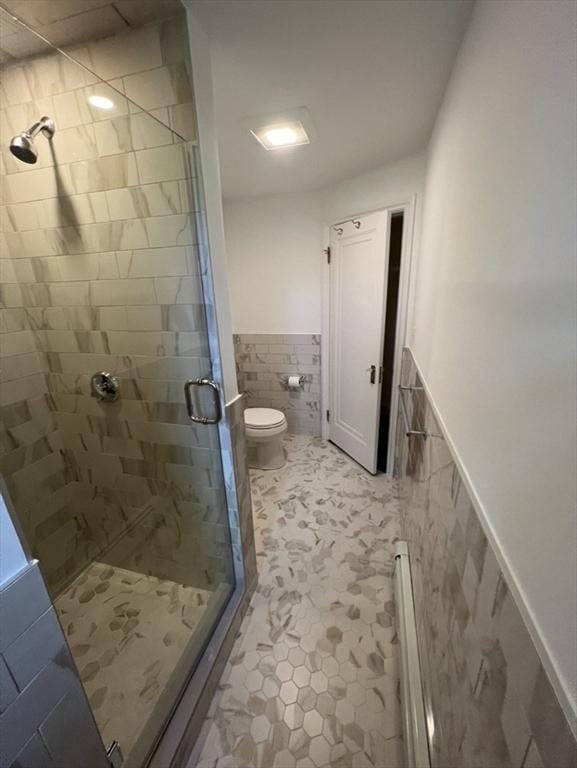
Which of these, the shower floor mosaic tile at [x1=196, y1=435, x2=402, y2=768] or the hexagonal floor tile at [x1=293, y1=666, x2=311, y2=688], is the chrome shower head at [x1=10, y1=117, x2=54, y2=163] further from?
the hexagonal floor tile at [x1=293, y1=666, x2=311, y2=688]

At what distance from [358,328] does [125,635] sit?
2237 mm

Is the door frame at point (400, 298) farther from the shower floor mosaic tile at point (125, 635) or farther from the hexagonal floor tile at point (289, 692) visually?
the shower floor mosaic tile at point (125, 635)

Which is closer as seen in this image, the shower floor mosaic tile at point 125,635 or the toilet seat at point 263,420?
the shower floor mosaic tile at point 125,635

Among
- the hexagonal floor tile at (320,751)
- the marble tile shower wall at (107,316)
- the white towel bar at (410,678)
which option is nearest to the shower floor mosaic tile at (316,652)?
the hexagonal floor tile at (320,751)

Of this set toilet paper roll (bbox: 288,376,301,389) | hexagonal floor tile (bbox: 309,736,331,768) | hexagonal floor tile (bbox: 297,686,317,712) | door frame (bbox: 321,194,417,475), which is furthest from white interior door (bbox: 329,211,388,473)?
hexagonal floor tile (bbox: 309,736,331,768)

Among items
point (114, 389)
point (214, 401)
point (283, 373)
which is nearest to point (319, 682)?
point (214, 401)

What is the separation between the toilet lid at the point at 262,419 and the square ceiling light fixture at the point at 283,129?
5.85ft

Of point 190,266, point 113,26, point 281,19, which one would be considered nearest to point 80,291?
point 190,266

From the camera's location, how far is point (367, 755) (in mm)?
990

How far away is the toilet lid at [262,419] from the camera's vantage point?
2463 mm

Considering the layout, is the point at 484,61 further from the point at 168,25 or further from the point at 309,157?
the point at 309,157

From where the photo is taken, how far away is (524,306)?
0.52m

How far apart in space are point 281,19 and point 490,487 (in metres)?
1.47

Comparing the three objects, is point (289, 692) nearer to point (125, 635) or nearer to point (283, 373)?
point (125, 635)
